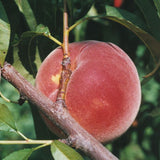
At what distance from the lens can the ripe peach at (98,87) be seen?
0.82 metres

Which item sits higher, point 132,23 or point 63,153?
point 132,23

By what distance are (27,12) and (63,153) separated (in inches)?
20.8

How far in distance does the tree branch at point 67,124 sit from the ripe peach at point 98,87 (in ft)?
0.17

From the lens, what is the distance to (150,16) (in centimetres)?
94

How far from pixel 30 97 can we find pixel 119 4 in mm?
792

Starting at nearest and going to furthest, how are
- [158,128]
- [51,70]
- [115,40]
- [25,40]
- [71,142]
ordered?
[71,142] < [51,70] < [25,40] < [115,40] < [158,128]

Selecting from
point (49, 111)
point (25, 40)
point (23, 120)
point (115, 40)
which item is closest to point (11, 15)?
point (25, 40)

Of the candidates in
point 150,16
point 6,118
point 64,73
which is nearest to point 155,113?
point 150,16

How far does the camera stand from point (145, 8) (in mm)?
945

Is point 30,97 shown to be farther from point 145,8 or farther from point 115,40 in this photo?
point 115,40

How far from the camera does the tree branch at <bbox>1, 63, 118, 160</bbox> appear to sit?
761mm

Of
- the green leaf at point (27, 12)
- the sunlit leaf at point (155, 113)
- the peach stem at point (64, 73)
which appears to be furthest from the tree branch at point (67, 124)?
the sunlit leaf at point (155, 113)

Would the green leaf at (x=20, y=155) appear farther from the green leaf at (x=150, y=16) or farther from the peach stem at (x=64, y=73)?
the green leaf at (x=150, y=16)

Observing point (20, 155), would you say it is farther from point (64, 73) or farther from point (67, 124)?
point (64, 73)
